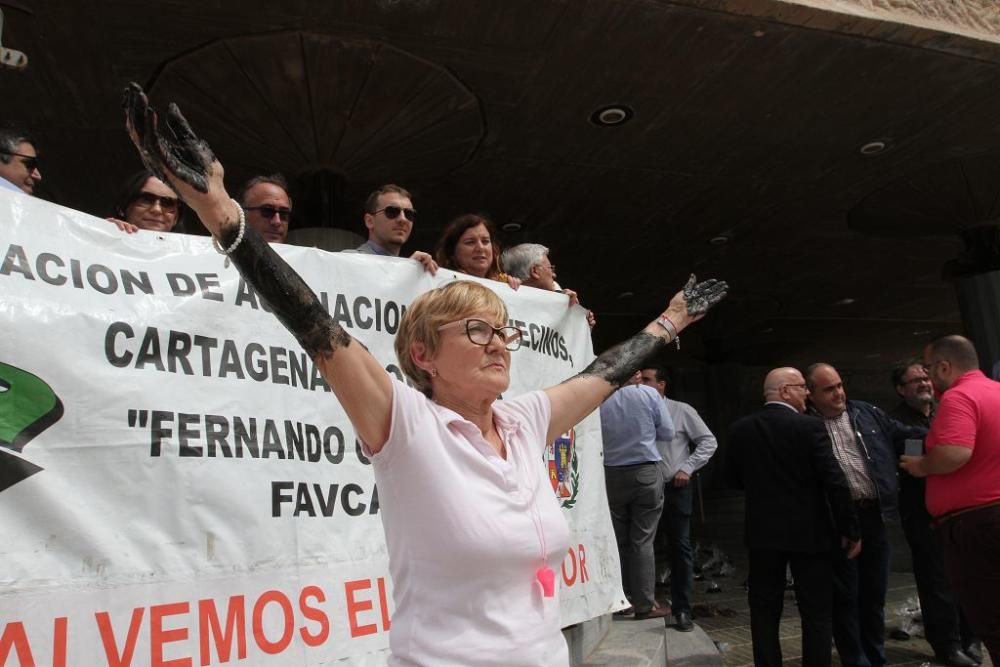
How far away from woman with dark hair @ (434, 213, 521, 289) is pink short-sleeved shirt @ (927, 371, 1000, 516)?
2.30 meters

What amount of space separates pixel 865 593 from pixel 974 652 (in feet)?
3.78

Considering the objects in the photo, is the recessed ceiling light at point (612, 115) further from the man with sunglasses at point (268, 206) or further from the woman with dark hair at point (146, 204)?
the woman with dark hair at point (146, 204)

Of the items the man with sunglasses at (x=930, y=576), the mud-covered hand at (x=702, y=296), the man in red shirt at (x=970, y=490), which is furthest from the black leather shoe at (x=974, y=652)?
the mud-covered hand at (x=702, y=296)

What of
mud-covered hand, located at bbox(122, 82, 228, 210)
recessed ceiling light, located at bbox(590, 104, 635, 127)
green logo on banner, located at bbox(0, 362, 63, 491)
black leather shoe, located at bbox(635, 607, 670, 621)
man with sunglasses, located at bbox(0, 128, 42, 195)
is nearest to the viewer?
mud-covered hand, located at bbox(122, 82, 228, 210)

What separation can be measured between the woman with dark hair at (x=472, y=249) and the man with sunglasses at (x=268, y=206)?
2.73 ft

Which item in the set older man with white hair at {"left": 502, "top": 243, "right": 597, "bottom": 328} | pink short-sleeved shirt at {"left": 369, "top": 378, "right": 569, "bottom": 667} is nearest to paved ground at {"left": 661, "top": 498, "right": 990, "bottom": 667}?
older man with white hair at {"left": 502, "top": 243, "right": 597, "bottom": 328}

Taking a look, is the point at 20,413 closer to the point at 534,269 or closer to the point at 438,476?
the point at 438,476

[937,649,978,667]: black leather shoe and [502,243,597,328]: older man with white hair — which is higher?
[502,243,597,328]: older man with white hair

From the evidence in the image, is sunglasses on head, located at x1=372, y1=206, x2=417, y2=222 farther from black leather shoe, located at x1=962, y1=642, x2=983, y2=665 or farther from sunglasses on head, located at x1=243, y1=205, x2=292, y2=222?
black leather shoe, located at x1=962, y1=642, x2=983, y2=665

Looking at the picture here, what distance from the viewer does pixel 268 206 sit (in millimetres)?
3586

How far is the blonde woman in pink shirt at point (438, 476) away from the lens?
1280 millimetres

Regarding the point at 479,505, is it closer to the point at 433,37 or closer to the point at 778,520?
the point at 778,520

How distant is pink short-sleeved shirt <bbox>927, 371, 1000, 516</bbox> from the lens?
358 cm

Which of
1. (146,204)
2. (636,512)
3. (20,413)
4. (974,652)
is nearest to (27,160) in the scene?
(146,204)
